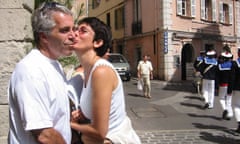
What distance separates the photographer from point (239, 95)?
928 cm

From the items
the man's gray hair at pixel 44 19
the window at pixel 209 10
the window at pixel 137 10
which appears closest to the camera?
the man's gray hair at pixel 44 19

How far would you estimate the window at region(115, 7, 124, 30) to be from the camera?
33.1 metres

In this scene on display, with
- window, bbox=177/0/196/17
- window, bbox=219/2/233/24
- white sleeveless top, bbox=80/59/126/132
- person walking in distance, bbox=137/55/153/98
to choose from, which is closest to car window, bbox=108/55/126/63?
window, bbox=177/0/196/17

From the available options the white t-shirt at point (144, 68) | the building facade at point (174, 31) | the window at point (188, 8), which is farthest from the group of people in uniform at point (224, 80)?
the window at point (188, 8)

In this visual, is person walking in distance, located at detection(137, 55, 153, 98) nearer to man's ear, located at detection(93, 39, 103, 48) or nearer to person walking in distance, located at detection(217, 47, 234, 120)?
person walking in distance, located at detection(217, 47, 234, 120)

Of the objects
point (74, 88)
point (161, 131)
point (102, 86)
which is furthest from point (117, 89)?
point (161, 131)

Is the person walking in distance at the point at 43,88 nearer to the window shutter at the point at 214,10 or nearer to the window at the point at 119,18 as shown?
the window shutter at the point at 214,10

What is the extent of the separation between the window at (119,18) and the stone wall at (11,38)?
29005mm

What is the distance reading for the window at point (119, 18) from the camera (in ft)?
108

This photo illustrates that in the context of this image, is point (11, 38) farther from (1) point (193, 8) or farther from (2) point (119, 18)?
(2) point (119, 18)

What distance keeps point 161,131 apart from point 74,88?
6.54 m

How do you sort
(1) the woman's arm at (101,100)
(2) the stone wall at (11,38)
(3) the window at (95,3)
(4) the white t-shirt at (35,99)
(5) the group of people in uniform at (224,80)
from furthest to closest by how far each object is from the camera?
1. (3) the window at (95,3)
2. (5) the group of people in uniform at (224,80)
3. (2) the stone wall at (11,38)
4. (1) the woman's arm at (101,100)
5. (4) the white t-shirt at (35,99)

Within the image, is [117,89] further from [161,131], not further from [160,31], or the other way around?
[160,31]

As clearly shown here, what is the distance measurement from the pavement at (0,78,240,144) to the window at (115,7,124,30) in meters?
17.5
